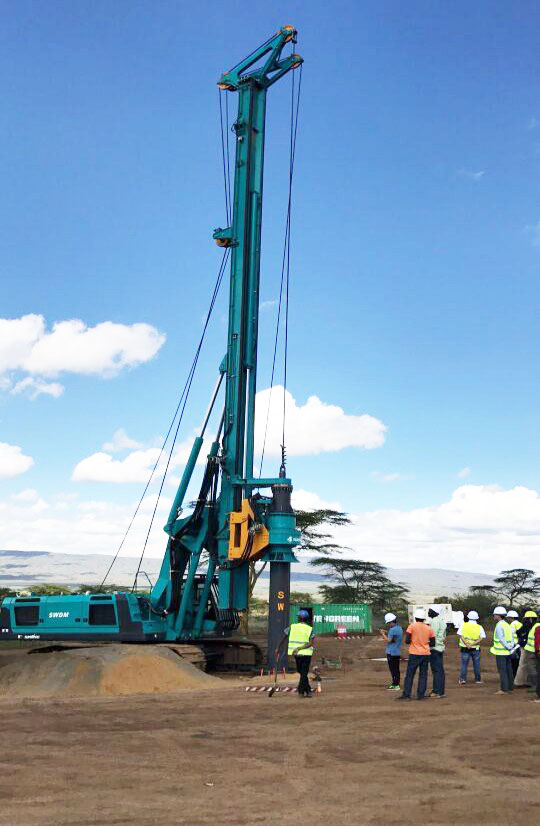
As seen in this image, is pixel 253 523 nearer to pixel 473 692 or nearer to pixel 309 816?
pixel 473 692

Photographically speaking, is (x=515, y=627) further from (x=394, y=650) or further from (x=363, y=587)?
(x=363, y=587)

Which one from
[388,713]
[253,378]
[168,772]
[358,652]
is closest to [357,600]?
[358,652]

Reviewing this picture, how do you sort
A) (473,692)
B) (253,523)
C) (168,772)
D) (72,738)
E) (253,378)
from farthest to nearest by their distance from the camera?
(253,378) → (253,523) → (473,692) → (72,738) → (168,772)

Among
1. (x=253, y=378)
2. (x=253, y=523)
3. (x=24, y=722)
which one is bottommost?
(x=24, y=722)

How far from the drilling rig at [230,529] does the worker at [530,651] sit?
630 cm

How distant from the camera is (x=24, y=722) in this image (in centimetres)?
1451

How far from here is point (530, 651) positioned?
706 inches

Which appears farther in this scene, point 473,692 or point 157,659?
point 157,659

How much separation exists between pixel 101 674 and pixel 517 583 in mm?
60026

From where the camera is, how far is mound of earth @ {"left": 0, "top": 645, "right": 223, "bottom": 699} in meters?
19.1

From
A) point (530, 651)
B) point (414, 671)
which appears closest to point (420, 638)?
point (414, 671)

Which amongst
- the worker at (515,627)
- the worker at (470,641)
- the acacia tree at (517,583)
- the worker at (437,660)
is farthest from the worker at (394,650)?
the acacia tree at (517,583)

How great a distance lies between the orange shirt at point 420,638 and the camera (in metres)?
16.5

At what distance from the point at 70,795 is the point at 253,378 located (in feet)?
55.6
